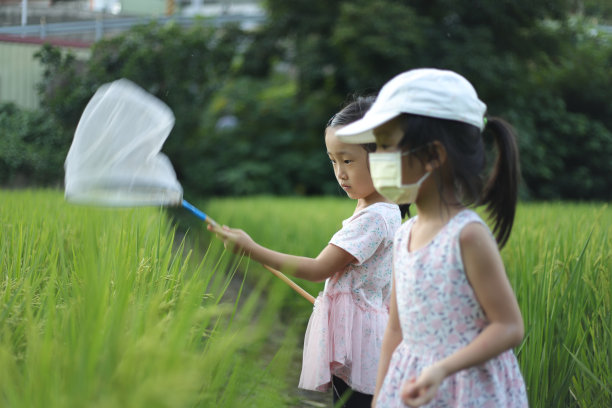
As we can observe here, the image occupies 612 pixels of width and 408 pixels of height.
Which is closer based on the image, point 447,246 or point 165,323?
point 447,246

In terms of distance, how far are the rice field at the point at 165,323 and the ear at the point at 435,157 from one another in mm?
395

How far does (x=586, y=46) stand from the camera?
14.4 m

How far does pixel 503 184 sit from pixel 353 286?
0.64m

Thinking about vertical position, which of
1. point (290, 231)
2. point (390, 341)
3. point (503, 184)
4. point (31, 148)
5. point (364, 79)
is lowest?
point (290, 231)

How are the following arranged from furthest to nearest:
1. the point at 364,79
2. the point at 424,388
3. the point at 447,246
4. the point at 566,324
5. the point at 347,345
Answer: the point at 364,79 < the point at 566,324 < the point at 347,345 < the point at 447,246 < the point at 424,388

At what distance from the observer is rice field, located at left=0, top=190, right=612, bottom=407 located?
3.73 feet

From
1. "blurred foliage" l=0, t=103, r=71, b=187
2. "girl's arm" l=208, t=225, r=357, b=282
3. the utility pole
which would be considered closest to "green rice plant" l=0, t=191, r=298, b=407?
"girl's arm" l=208, t=225, r=357, b=282

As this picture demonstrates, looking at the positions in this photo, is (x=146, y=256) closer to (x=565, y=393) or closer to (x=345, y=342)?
(x=345, y=342)

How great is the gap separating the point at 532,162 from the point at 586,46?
3.08 metres

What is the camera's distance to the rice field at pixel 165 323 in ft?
3.73

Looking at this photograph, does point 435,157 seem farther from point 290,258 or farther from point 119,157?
point 119,157

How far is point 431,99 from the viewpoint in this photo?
137 centimetres

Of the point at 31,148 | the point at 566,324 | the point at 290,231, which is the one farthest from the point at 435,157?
the point at 31,148

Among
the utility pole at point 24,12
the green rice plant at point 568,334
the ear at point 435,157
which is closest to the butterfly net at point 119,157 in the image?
the ear at point 435,157
